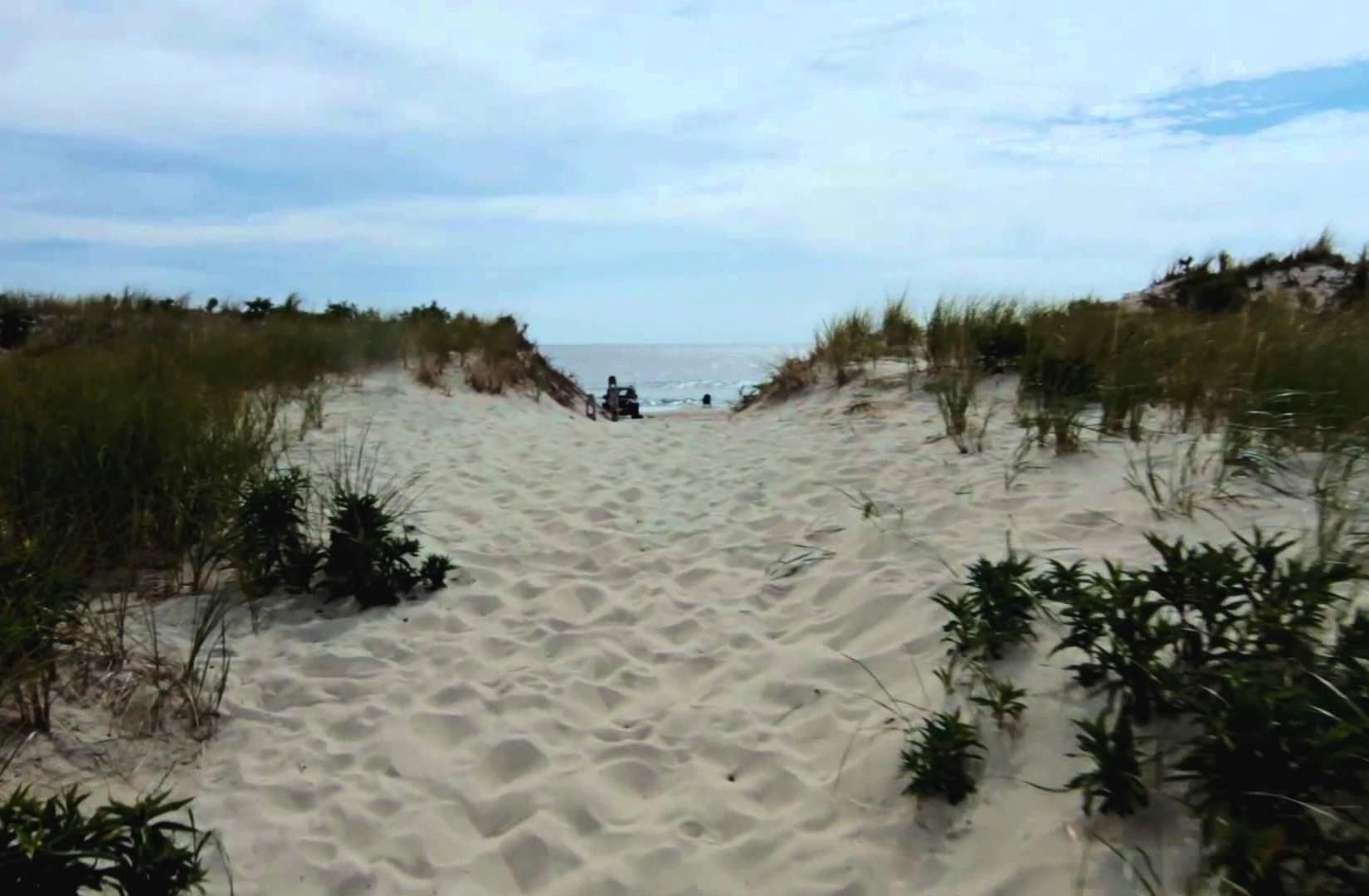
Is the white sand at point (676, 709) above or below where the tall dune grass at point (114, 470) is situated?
below

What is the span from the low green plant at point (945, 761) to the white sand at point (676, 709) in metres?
0.05

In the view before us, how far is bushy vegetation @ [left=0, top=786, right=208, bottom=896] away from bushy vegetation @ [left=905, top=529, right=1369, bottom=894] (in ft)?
7.01

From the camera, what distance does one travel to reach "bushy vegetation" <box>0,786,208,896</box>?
214 cm

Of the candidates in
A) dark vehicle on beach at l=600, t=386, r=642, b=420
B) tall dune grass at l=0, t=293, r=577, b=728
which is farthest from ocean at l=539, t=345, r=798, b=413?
tall dune grass at l=0, t=293, r=577, b=728

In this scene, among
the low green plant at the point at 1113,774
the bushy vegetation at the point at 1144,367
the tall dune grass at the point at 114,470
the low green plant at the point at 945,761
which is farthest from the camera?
the bushy vegetation at the point at 1144,367

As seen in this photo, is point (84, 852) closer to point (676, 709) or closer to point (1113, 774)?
point (676, 709)

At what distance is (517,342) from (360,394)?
173 inches

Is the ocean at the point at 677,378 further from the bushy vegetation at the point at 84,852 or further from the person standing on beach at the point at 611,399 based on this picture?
the bushy vegetation at the point at 84,852

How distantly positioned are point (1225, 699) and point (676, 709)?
1.97 meters

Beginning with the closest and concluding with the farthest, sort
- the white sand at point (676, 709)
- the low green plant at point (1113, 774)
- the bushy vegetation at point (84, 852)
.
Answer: the bushy vegetation at point (84, 852) < the low green plant at point (1113, 774) < the white sand at point (676, 709)

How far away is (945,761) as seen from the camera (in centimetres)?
292

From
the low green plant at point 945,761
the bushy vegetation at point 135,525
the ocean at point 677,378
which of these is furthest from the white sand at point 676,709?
the ocean at point 677,378

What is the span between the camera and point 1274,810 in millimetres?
2254

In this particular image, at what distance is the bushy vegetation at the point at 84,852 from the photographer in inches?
84.2
